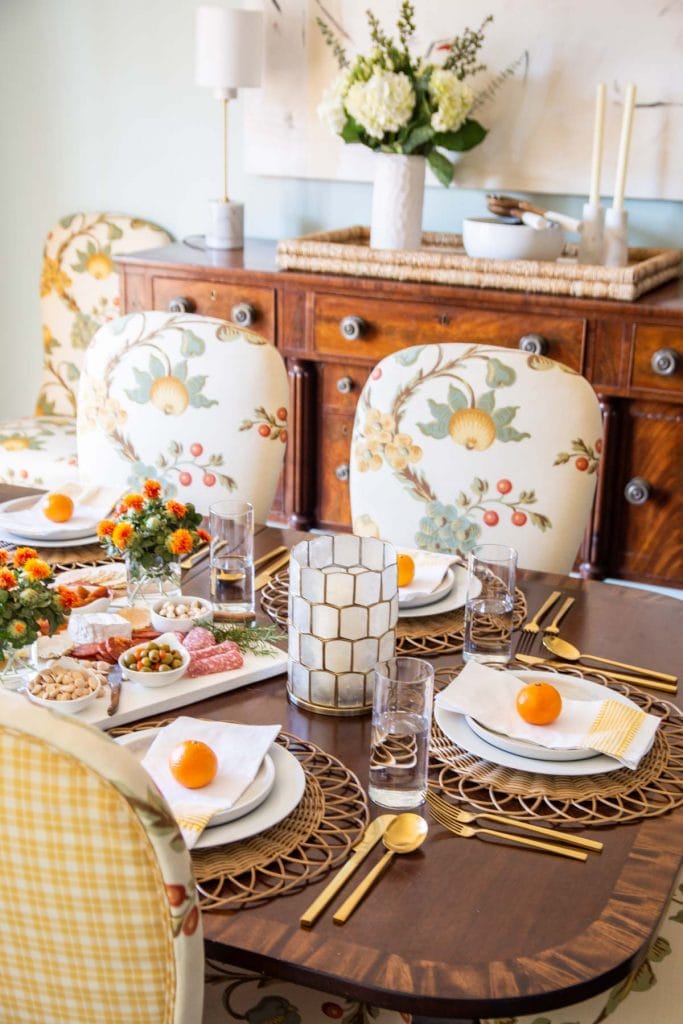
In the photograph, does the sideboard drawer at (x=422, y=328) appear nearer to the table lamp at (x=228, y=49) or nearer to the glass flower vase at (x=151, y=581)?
the table lamp at (x=228, y=49)

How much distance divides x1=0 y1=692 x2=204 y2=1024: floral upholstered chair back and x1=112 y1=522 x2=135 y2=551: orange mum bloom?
0.69 m

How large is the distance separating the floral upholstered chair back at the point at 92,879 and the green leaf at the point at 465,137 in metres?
2.61

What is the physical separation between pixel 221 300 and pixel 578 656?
1.95 metres

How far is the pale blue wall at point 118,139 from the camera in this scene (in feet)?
12.0

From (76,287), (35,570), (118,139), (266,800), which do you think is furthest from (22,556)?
(118,139)

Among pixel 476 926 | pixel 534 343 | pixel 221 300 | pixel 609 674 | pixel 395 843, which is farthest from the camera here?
pixel 221 300

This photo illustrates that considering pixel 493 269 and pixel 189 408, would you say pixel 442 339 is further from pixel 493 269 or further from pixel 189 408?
pixel 189 408

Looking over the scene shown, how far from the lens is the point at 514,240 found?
298 cm

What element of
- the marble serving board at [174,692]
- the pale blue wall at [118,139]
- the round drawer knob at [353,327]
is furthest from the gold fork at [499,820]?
the pale blue wall at [118,139]

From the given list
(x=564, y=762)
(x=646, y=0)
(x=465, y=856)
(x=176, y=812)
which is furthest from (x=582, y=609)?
(x=646, y=0)

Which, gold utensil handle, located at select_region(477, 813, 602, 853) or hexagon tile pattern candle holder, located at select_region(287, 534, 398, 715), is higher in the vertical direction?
hexagon tile pattern candle holder, located at select_region(287, 534, 398, 715)

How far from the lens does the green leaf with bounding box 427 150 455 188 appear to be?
3.20 m

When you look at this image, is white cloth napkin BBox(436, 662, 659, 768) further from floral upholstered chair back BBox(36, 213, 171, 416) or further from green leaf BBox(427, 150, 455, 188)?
floral upholstered chair back BBox(36, 213, 171, 416)

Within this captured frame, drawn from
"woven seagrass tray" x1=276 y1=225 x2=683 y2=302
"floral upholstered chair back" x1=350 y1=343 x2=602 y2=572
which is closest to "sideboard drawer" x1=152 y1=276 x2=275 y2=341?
"woven seagrass tray" x1=276 y1=225 x2=683 y2=302
